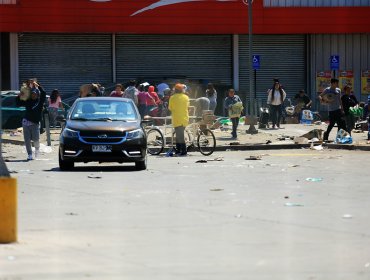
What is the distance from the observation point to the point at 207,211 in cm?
1480

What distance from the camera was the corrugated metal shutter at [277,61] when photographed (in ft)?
169

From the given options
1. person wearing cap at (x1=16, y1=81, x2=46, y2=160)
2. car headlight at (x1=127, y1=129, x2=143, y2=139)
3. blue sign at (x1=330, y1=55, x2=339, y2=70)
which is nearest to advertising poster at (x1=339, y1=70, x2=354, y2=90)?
blue sign at (x1=330, y1=55, x2=339, y2=70)

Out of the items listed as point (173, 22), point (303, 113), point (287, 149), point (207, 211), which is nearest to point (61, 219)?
point (207, 211)

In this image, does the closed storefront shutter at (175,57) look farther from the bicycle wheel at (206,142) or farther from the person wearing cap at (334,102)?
the bicycle wheel at (206,142)

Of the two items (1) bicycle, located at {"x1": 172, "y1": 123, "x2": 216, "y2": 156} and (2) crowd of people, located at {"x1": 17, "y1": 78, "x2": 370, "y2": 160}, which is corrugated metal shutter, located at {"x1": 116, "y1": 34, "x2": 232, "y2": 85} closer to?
(2) crowd of people, located at {"x1": 17, "y1": 78, "x2": 370, "y2": 160}

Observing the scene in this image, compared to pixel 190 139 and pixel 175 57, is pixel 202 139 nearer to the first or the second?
pixel 190 139

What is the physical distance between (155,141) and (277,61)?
949 inches

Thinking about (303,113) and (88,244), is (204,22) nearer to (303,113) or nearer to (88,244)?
(303,113)

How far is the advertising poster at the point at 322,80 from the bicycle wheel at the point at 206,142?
2415 centimetres

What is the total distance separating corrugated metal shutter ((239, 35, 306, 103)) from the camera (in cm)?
5153

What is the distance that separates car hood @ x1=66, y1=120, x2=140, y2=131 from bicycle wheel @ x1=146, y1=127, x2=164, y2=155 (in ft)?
17.0

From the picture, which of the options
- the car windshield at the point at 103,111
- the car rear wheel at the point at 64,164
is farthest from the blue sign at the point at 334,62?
the car rear wheel at the point at 64,164

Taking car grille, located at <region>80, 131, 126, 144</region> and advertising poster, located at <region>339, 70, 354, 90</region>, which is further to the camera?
advertising poster, located at <region>339, 70, 354, 90</region>

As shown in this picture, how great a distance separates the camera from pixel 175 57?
167 feet
